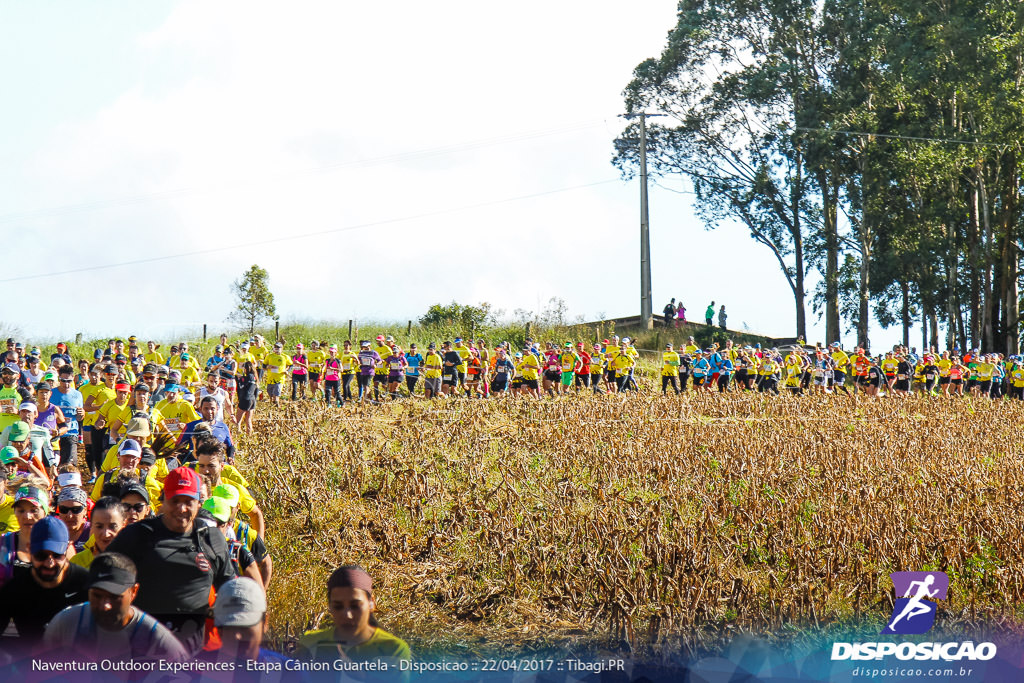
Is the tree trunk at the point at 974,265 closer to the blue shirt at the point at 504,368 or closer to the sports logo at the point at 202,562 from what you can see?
the blue shirt at the point at 504,368

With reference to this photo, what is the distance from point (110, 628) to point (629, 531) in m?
6.01

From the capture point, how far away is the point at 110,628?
501 cm

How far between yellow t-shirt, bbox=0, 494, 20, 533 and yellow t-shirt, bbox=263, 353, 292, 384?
1434cm

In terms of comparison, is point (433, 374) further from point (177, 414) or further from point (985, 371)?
point (985, 371)

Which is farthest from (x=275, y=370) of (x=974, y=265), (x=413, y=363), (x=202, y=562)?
(x=974, y=265)

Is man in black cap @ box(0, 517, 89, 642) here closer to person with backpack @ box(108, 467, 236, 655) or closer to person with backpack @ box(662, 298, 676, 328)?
person with backpack @ box(108, 467, 236, 655)

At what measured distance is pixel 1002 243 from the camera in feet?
124

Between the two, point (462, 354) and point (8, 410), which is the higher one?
point (462, 354)

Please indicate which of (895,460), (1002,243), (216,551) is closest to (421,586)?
(216,551)

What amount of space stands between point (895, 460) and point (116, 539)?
10513mm

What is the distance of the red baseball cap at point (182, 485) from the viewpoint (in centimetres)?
568

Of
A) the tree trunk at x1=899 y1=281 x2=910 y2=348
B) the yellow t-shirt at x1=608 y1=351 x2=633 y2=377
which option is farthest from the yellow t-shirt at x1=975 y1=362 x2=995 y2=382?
the tree trunk at x1=899 y1=281 x2=910 y2=348

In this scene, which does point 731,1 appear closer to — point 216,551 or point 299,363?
point 299,363

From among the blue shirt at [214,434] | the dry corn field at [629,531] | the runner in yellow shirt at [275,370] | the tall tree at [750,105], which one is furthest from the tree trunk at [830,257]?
the blue shirt at [214,434]
